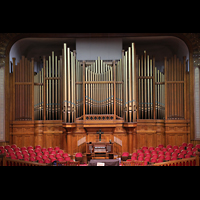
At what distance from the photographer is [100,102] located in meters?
11.7

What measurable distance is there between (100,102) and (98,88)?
2.13ft

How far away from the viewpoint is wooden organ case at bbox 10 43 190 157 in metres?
11.6

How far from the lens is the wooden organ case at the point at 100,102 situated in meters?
11.6

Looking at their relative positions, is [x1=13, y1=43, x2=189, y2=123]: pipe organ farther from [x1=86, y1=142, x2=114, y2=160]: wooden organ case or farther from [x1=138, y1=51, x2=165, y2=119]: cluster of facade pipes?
[x1=86, y1=142, x2=114, y2=160]: wooden organ case

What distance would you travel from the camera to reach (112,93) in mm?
11758

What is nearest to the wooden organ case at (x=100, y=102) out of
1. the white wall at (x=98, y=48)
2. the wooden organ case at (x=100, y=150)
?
the white wall at (x=98, y=48)

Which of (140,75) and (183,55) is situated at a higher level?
(183,55)

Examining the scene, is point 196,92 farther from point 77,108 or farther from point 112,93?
point 77,108

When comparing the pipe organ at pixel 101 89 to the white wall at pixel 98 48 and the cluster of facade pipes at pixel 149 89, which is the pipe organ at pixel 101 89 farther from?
the white wall at pixel 98 48

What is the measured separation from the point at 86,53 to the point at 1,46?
3.95 meters

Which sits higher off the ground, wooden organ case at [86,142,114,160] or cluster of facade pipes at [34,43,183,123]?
cluster of facade pipes at [34,43,183,123]

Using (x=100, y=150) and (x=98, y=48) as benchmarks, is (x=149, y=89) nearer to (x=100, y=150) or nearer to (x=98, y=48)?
(x=98, y=48)

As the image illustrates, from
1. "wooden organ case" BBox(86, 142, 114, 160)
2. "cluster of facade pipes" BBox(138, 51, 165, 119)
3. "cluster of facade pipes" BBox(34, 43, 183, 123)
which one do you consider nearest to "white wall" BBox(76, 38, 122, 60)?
"cluster of facade pipes" BBox(34, 43, 183, 123)
